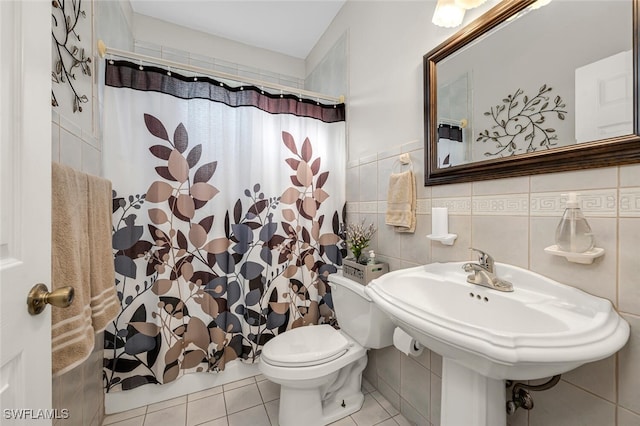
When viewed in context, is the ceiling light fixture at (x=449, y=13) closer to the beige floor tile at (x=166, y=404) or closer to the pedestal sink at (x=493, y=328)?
the pedestal sink at (x=493, y=328)

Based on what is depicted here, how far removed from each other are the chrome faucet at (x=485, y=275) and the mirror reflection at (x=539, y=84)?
39 cm

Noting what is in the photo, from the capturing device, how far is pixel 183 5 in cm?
183

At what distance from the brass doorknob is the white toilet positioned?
0.93m

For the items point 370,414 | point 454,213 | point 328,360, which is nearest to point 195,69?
point 454,213

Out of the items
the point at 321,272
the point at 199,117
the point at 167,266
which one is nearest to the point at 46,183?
the point at 167,266

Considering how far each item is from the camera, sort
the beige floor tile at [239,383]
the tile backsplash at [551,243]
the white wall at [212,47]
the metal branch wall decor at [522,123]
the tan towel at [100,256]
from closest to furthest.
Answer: the tile backsplash at [551,243] → the metal branch wall decor at [522,123] → the tan towel at [100,256] → the beige floor tile at [239,383] → the white wall at [212,47]

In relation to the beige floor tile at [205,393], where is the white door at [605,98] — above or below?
above

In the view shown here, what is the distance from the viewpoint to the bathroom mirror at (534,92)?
692mm

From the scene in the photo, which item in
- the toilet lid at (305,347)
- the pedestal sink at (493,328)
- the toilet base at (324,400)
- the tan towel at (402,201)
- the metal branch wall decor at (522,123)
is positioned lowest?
the toilet base at (324,400)

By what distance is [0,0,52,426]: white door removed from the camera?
→ 1.54 feet

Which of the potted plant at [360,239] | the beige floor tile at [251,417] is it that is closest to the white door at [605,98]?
the potted plant at [360,239]

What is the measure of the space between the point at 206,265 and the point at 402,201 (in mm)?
1218

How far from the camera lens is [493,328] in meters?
0.78

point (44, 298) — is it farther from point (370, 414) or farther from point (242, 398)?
point (370, 414)
